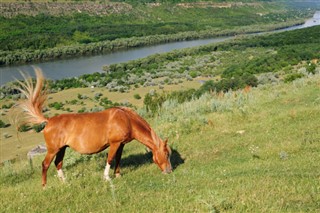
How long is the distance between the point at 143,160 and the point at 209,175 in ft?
8.05

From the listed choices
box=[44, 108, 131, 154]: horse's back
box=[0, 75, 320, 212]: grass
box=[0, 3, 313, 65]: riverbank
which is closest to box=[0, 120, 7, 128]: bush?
box=[0, 75, 320, 212]: grass

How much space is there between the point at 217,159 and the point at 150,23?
14633 cm

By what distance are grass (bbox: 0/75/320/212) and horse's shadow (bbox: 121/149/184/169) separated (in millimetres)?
26

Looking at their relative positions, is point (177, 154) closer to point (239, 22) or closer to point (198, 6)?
point (239, 22)

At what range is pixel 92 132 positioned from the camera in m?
7.80

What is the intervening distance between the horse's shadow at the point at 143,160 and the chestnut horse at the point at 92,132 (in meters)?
1.05

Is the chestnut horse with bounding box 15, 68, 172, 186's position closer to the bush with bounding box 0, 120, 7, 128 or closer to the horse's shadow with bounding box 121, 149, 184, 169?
the horse's shadow with bounding box 121, 149, 184, 169

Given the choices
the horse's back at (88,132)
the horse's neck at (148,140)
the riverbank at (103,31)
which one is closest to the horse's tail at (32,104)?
the horse's back at (88,132)

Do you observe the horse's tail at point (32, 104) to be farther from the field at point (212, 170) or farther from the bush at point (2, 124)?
the bush at point (2, 124)

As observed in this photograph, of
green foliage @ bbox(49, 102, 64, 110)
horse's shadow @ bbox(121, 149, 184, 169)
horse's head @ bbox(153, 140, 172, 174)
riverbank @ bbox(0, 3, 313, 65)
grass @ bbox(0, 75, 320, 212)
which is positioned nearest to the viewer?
grass @ bbox(0, 75, 320, 212)

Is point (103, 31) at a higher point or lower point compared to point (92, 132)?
lower

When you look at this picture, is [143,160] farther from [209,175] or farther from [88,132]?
[209,175]

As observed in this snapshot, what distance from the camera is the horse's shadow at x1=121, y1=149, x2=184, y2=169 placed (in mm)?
9172

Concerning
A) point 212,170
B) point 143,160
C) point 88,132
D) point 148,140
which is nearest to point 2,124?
point 143,160
